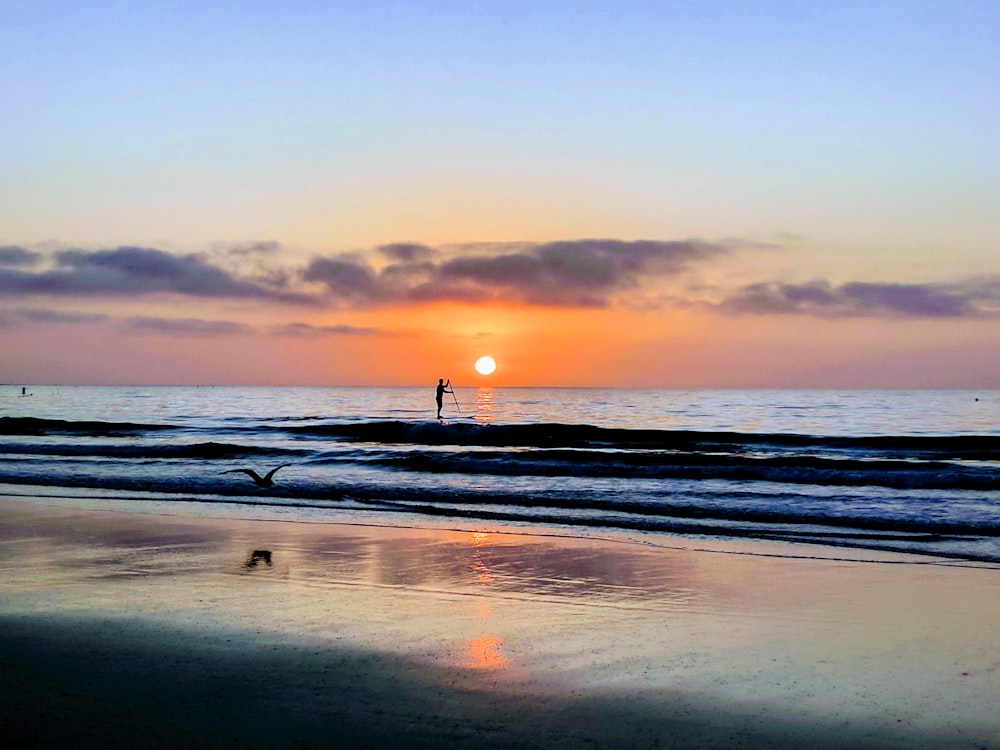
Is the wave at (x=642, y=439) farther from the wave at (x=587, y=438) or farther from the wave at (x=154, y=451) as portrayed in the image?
the wave at (x=154, y=451)

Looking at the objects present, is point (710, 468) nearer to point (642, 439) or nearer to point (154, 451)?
Result: point (642, 439)

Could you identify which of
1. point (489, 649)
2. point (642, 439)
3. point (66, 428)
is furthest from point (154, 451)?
point (489, 649)

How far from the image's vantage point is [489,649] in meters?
7.30

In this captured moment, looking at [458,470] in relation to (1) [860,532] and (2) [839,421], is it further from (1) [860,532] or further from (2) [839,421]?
(2) [839,421]

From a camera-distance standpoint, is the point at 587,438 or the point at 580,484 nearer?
the point at 580,484

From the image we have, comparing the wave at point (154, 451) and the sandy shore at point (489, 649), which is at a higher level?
the wave at point (154, 451)

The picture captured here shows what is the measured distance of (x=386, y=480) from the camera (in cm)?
2370

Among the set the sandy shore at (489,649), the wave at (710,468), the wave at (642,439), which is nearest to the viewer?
the sandy shore at (489,649)

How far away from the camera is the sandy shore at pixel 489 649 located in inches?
219

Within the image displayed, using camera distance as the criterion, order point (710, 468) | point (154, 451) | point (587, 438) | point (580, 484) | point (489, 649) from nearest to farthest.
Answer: point (489, 649) < point (580, 484) < point (710, 468) < point (154, 451) < point (587, 438)

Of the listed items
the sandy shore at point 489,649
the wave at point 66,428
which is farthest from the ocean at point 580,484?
the wave at point 66,428

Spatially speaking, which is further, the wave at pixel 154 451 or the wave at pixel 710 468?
the wave at pixel 154 451

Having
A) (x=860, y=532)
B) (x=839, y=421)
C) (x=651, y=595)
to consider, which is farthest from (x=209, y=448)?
(x=839, y=421)

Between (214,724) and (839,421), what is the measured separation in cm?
6073
